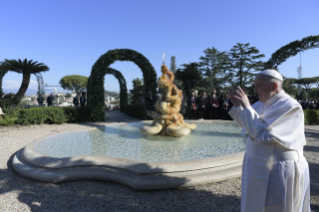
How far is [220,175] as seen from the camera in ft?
13.2

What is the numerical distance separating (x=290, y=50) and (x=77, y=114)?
42.6 ft

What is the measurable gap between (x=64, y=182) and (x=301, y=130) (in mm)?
4112

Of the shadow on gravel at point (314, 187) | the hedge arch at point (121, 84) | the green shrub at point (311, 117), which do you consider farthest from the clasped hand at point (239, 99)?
the hedge arch at point (121, 84)

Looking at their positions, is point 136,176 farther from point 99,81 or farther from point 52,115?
point 99,81

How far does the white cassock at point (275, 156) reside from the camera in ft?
5.45

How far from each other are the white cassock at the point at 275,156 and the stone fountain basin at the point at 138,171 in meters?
1.94

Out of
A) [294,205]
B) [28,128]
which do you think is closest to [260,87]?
[294,205]

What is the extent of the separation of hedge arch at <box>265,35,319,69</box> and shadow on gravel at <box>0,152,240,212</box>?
10725 millimetres

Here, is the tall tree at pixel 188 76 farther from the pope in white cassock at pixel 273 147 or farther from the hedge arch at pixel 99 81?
the pope in white cassock at pixel 273 147

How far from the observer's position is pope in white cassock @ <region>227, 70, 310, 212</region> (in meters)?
1.66

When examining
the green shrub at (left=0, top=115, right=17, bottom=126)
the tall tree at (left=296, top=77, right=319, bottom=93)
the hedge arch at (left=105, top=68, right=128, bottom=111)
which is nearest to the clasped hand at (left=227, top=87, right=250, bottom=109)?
the green shrub at (left=0, top=115, right=17, bottom=126)

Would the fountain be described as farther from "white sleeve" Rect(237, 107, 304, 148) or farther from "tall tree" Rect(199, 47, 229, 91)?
"tall tree" Rect(199, 47, 229, 91)

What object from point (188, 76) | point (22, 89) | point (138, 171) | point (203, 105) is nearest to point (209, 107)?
point (203, 105)

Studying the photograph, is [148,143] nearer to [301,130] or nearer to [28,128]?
[301,130]
